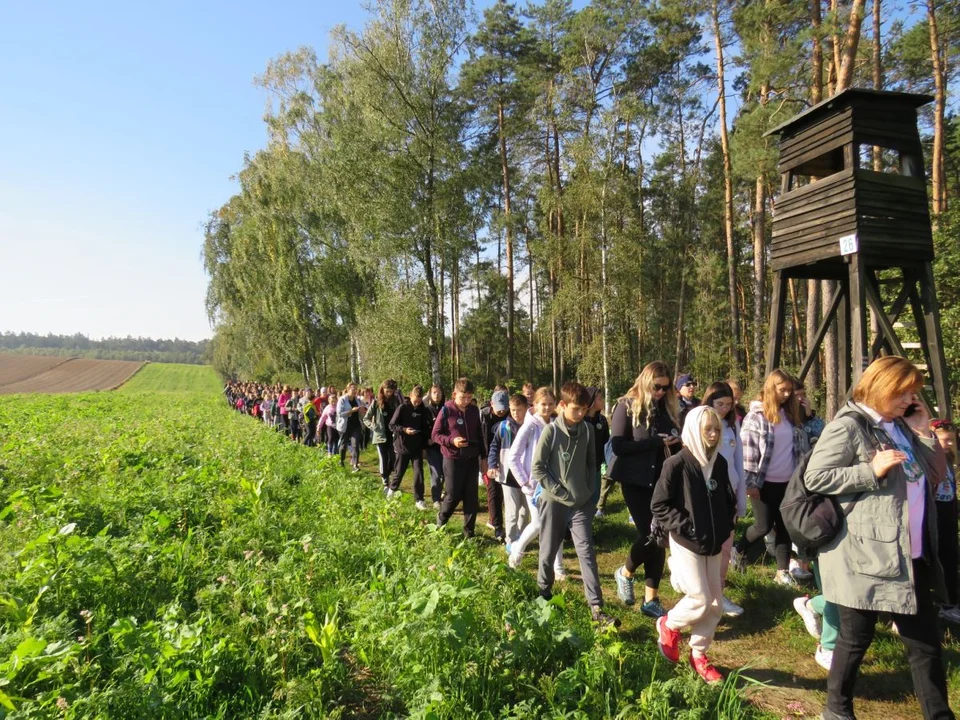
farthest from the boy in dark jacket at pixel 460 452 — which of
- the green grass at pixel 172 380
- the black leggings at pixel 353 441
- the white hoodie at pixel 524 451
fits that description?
the green grass at pixel 172 380

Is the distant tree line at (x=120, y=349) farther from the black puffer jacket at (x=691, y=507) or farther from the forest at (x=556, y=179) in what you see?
the black puffer jacket at (x=691, y=507)

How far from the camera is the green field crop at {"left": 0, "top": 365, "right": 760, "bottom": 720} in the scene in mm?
2535

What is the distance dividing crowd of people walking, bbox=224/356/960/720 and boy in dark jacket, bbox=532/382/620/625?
0.04ft

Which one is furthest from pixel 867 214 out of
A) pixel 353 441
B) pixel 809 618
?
pixel 353 441

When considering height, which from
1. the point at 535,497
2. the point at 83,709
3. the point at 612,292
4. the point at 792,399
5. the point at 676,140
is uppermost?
the point at 676,140

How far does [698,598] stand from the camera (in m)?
3.29

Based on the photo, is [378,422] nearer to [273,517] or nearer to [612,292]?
[273,517]

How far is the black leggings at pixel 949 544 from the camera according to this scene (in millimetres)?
2874

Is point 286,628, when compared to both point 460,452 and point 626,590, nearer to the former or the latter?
point 626,590

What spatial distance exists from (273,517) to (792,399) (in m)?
4.88

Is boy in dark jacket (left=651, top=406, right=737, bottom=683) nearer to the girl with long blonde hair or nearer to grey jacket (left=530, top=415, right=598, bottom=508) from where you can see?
grey jacket (left=530, top=415, right=598, bottom=508)

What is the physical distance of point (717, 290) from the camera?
88.9ft

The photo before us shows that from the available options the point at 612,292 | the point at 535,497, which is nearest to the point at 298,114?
the point at 612,292

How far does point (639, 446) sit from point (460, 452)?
2.28 m
